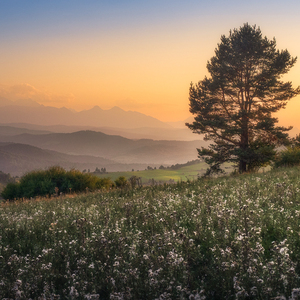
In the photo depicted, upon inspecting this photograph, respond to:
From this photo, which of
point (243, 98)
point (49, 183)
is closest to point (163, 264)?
point (49, 183)

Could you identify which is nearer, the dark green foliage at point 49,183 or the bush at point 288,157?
the dark green foliage at point 49,183

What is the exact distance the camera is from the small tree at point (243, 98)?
25391mm

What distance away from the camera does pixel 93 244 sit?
475cm

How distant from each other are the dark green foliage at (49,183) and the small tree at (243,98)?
40.0 feet

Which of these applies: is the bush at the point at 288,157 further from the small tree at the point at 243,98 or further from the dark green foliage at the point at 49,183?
the dark green foliage at the point at 49,183

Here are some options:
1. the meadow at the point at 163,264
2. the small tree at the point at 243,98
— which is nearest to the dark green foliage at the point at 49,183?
the small tree at the point at 243,98

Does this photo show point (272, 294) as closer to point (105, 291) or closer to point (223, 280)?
point (223, 280)

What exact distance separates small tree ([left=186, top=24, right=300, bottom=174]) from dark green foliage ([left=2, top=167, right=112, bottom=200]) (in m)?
12.2

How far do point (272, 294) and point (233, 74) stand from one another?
84.5ft

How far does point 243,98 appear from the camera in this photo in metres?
26.8

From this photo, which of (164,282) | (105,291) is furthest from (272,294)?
(105,291)

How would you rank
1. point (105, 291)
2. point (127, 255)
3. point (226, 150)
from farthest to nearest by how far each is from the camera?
point (226, 150), point (127, 255), point (105, 291)

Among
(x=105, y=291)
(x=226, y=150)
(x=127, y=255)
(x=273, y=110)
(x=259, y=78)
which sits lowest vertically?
(x=105, y=291)

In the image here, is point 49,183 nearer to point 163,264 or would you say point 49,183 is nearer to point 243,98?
point 243,98
